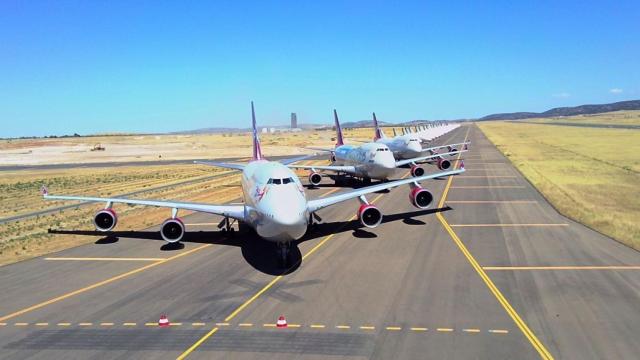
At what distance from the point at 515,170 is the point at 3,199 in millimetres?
66373

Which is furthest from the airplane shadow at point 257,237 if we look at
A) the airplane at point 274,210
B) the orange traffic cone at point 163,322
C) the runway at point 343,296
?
the orange traffic cone at point 163,322

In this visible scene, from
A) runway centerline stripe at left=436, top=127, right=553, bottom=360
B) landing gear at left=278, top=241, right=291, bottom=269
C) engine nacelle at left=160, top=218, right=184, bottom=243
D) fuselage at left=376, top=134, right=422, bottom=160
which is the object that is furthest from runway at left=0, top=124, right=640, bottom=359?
fuselage at left=376, top=134, right=422, bottom=160

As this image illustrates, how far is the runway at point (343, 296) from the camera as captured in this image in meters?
14.4

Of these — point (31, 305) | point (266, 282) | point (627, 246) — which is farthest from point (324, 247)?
point (627, 246)

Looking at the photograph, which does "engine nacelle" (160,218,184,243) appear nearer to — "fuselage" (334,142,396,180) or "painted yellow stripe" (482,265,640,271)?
"painted yellow stripe" (482,265,640,271)

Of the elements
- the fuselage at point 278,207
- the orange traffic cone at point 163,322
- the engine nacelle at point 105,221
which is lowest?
the orange traffic cone at point 163,322

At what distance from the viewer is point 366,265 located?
2238 cm

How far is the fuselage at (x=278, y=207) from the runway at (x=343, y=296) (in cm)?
231

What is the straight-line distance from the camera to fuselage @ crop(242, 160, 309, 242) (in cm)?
2003

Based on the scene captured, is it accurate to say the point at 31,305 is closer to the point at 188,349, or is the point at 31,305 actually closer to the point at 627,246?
the point at 188,349

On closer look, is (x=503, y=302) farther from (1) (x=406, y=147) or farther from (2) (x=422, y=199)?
(1) (x=406, y=147)

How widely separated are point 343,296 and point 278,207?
519 centimetres

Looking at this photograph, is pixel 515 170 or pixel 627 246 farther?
pixel 515 170

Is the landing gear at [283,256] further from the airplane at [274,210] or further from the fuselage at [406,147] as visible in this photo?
the fuselage at [406,147]
